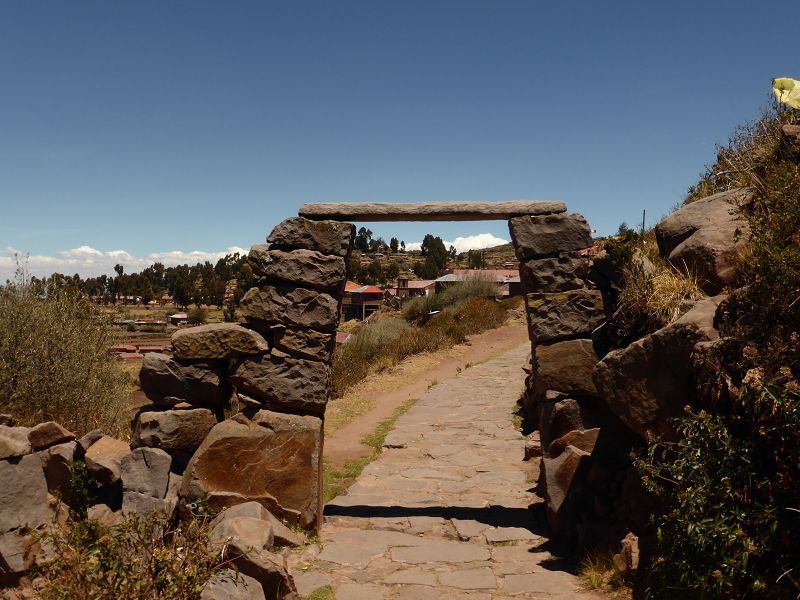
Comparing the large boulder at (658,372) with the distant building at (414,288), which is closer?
the large boulder at (658,372)

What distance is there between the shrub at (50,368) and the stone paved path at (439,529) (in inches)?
157

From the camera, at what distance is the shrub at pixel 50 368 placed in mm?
8539

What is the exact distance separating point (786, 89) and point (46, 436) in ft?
26.3

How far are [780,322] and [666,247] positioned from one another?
2.50 m

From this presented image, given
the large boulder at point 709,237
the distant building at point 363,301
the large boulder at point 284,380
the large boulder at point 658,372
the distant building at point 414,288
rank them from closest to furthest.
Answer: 1. the large boulder at point 658,372
2. the large boulder at point 709,237
3. the large boulder at point 284,380
4. the distant building at point 363,301
5. the distant building at point 414,288

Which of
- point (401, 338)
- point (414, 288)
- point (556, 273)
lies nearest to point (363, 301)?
point (414, 288)


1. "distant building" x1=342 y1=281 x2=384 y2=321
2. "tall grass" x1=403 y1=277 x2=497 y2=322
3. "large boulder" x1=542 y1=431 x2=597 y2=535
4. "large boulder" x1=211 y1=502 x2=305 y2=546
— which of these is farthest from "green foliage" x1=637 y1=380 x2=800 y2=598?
"distant building" x1=342 y1=281 x2=384 y2=321

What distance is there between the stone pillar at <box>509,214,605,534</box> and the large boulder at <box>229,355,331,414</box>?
7.60 ft

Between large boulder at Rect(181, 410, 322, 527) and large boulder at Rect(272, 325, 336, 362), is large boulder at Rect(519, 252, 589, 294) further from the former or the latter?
large boulder at Rect(181, 410, 322, 527)

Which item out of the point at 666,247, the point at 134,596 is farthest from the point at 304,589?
the point at 666,247

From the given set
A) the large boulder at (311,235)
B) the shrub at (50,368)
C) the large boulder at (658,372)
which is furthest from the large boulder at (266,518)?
the shrub at (50,368)

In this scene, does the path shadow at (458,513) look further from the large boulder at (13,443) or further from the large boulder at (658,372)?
the large boulder at (13,443)

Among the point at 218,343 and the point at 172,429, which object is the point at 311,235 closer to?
the point at 218,343

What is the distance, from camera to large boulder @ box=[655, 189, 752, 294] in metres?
5.39
